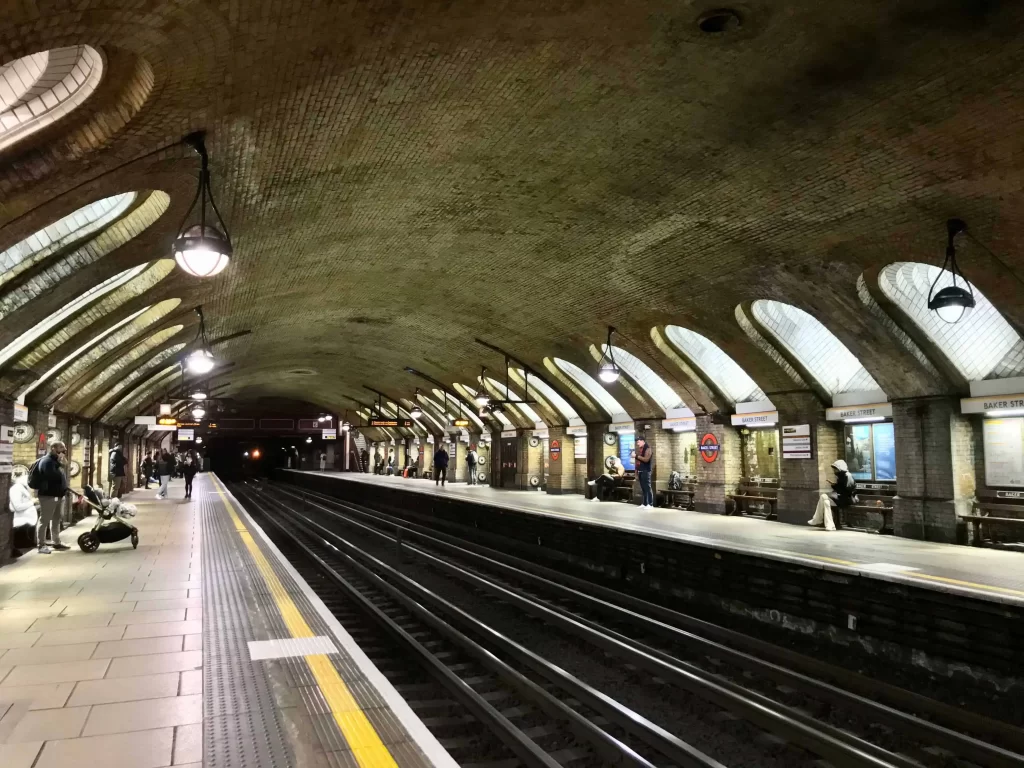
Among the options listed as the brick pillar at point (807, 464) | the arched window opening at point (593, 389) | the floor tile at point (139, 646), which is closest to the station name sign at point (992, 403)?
the brick pillar at point (807, 464)

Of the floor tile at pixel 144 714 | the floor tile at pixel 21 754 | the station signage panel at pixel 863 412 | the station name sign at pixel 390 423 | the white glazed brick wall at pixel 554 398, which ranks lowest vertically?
the floor tile at pixel 144 714

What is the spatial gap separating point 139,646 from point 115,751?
2184mm

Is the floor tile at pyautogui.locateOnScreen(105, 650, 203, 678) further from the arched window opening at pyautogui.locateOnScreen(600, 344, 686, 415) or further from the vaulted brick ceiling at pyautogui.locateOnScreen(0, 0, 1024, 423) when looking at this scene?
the arched window opening at pyautogui.locateOnScreen(600, 344, 686, 415)

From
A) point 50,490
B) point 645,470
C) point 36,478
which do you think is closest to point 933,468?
point 645,470

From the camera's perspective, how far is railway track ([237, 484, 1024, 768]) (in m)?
4.98

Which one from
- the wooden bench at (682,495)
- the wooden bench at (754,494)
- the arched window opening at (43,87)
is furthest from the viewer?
the wooden bench at (682,495)

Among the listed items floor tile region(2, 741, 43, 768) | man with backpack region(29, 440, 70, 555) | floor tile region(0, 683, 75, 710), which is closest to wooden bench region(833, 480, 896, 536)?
floor tile region(0, 683, 75, 710)

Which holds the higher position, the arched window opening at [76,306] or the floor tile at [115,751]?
the arched window opening at [76,306]

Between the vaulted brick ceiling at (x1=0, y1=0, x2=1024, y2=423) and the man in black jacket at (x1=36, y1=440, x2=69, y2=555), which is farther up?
the vaulted brick ceiling at (x1=0, y1=0, x2=1024, y2=423)

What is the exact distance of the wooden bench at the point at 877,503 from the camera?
11.8 m

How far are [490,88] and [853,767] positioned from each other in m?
6.03

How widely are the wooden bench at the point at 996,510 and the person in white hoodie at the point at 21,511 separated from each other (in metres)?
13.3

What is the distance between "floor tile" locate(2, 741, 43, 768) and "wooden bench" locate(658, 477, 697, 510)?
47.4 ft

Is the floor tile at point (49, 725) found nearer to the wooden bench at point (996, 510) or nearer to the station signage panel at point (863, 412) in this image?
the wooden bench at point (996, 510)
